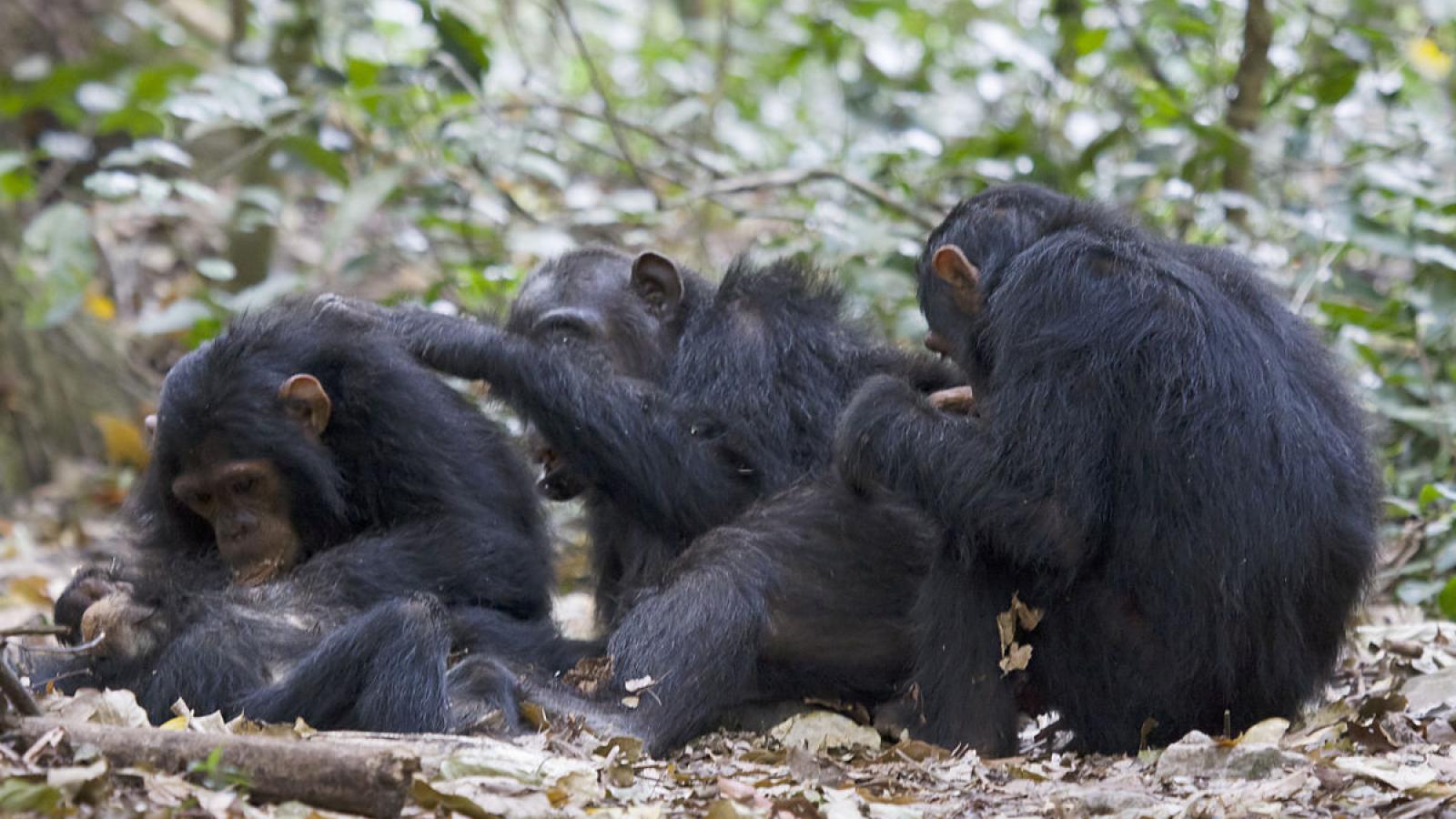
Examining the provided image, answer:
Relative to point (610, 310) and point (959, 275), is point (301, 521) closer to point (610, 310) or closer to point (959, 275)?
point (610, 310)

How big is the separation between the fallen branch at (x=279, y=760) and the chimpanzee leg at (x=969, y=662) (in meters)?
2.02

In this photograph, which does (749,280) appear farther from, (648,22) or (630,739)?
(648,22)

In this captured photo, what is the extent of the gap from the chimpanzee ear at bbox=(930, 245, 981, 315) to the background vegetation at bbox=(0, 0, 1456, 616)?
4.83 feet

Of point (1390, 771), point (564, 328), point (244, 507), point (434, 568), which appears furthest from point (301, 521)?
point (1390, 771)

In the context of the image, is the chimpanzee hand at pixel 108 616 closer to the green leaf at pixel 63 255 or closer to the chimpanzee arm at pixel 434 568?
the chimpanzee arm at pixel 434 568

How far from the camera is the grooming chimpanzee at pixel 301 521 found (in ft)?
16.3

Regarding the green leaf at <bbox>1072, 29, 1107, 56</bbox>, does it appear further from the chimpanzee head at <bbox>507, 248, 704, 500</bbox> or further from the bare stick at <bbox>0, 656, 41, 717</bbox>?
the bare stick at <bbox>0, 656, 41, 717</bbox>

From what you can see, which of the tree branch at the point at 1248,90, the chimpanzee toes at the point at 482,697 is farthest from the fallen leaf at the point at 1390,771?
the tree branch at the point at 1248,90

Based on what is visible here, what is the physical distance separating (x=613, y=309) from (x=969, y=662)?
7.15ft

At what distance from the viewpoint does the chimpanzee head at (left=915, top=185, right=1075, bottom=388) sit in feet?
16.9

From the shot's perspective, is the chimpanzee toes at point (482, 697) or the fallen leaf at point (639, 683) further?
the fallen leaf at point (639, 683)

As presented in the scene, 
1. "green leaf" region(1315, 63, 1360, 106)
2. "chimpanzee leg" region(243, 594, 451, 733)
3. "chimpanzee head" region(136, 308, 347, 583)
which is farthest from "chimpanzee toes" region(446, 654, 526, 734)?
"green leaf" region(1315, 63, 1360, 106)

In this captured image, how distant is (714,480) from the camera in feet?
18.7

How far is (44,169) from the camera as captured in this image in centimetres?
1114
